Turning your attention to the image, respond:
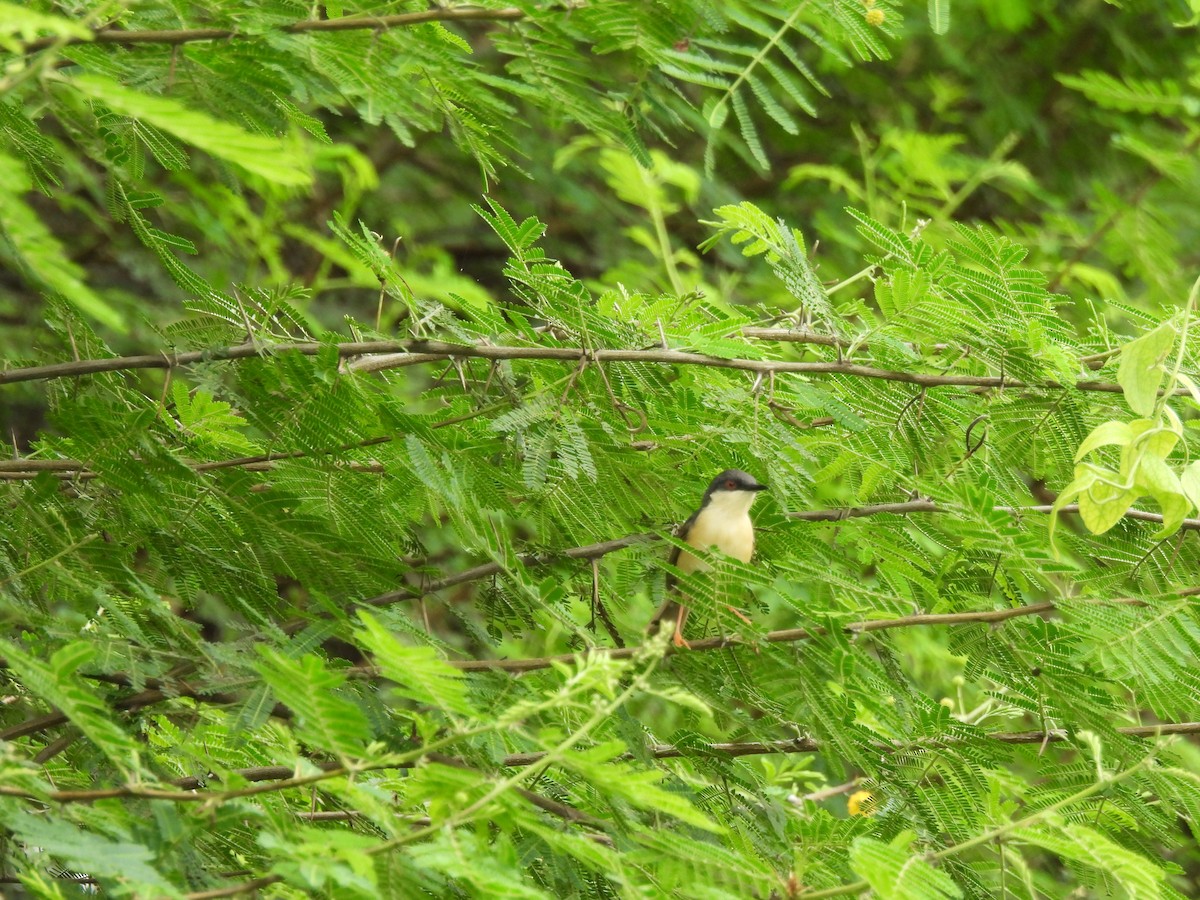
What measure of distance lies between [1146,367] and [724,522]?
43.2 inches

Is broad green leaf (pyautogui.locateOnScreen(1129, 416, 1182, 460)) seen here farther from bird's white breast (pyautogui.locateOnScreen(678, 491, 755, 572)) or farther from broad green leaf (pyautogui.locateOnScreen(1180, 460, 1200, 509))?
bird's white breast (pyautogui.locateOnScreen(678, 491, 755, 572))

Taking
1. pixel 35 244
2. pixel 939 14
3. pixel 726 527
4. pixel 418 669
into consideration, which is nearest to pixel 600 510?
pixel 726 527

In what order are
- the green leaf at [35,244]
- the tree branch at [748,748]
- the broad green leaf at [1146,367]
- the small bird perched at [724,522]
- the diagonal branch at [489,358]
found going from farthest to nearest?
the small bird perched at [724,522] → the diagonal branch at [489,358] → the tree branch at [748,748] → the broad green leaf at [1146,367] → the green leaf at [35,244]

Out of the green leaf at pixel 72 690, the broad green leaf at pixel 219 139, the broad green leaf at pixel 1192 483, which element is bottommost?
the green leaf at pixel 72 690

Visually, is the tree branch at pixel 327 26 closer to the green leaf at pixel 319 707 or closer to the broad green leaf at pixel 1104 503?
the green leaf at pixel 319 707

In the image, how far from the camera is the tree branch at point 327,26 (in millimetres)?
2098

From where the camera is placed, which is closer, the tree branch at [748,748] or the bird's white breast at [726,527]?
the tree branch at [748,748]

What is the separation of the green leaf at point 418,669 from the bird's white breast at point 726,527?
3.20 ft

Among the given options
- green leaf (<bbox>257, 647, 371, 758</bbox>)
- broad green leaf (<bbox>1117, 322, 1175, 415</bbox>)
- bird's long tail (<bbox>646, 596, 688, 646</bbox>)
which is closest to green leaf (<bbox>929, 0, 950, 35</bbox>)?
broad green leaf (<bbox>1117, 322, 1175, 415</bbox>)

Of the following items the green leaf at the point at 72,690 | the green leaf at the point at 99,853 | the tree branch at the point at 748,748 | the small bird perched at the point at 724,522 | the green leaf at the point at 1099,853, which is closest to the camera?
the green leaf at the point at 99,853

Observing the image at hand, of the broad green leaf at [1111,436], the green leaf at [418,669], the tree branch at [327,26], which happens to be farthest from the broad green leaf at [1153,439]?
the tree branch at [327,26]

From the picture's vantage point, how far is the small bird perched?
288 centimetres

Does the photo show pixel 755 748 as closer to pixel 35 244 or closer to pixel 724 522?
pixel 724 522

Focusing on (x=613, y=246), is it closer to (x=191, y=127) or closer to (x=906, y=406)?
(x=906, y=406)
